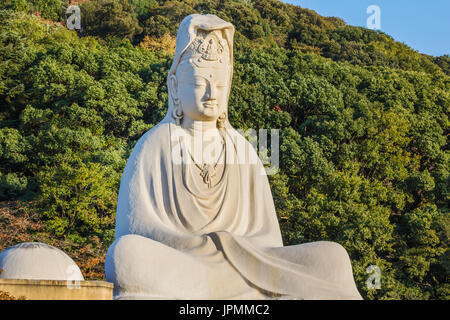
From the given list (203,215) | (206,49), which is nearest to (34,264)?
(203,215)

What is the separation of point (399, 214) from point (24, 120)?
11.1 metres

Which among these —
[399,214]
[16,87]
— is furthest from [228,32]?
[16,87]

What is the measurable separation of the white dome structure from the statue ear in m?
2.16

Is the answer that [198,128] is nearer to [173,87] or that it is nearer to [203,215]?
[173,87]

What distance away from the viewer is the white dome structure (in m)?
7.41

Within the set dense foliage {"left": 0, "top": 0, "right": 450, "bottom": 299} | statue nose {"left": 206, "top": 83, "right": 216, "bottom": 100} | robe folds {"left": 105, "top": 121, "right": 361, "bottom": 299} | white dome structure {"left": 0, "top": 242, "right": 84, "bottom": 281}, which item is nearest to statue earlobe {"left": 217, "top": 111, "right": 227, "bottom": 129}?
robe folds {"left": 105, "top": 121, "right": 361, "bottom": 299}

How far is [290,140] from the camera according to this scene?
75.7ft

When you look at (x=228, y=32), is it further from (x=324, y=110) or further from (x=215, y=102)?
(x=324, y=110)

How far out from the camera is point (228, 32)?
8672mm

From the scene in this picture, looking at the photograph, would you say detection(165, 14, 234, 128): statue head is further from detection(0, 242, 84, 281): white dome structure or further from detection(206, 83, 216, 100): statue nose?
detection(0, 242, 84, 281): white dome structure

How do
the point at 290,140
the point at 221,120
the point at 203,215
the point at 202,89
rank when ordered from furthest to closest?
the point at 290,140, the point at 221,120, the point at 202,89, the point at 203,215

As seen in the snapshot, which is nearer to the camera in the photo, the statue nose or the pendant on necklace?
the pendant on necklace

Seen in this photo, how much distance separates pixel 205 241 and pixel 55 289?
1.53 meters

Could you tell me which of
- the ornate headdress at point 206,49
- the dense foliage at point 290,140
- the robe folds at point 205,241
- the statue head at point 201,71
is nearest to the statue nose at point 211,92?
the statue head at point 201,71
